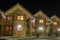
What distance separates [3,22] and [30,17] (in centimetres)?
712

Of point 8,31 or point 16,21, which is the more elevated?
point 16,21

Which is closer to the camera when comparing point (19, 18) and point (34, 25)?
point (19, 18)

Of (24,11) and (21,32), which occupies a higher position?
(24,11)

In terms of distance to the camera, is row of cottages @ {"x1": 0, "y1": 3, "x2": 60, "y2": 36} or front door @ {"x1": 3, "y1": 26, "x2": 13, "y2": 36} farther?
front door @ {"x1": 3, "y1": 26, "x2": 13, "y2": 36}

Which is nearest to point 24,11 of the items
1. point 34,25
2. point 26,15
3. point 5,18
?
point 26,15

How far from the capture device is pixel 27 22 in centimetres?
6438

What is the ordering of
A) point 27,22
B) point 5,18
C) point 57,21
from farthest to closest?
1. point 57,21
2. point 27,22
3. point 5,18

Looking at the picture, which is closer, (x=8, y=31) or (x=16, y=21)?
(x=16, y=21)

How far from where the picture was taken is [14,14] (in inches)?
2427

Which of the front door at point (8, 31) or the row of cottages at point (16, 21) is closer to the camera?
the row of cottages at point (16, 21)

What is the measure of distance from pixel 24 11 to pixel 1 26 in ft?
23.7

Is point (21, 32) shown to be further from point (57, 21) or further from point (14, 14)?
point (57, 21)

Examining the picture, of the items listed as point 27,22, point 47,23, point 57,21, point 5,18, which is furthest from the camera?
point 57,21

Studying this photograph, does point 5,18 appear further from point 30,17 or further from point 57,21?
point 57,21
